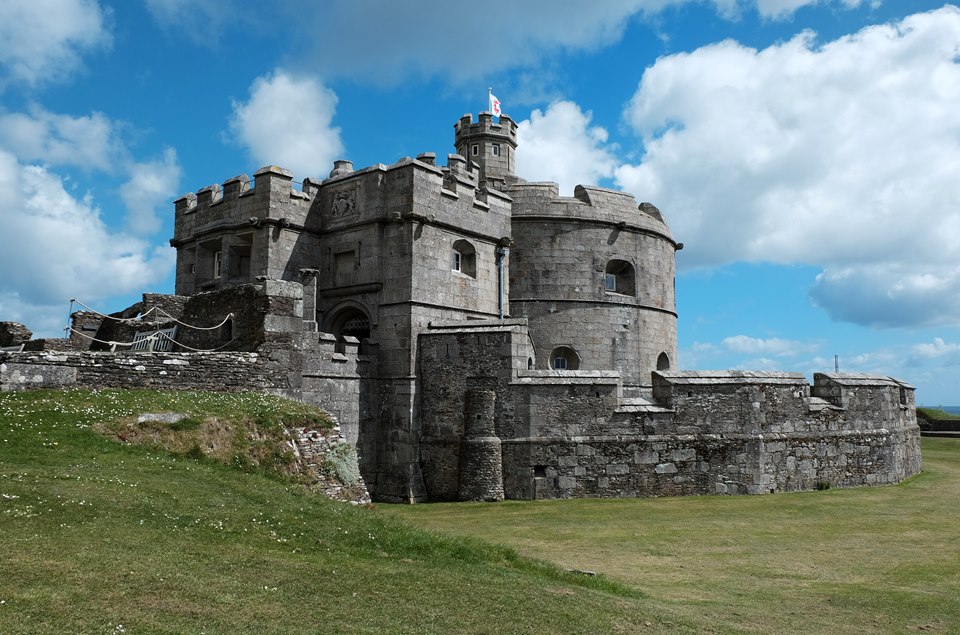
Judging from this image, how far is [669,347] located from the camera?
1171 inches

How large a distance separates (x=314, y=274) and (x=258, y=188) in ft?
14.8

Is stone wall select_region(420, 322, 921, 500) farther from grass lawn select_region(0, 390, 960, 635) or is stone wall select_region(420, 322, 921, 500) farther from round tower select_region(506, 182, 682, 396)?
round tower select_region(506, 182, 682, 396)

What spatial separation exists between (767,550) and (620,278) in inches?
616

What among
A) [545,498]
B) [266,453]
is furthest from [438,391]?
[266,453]

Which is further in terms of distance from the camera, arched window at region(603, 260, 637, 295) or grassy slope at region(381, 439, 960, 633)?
arched window at region(603, 260, 637, 295)

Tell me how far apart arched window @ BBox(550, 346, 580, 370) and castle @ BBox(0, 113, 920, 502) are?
0.05 m

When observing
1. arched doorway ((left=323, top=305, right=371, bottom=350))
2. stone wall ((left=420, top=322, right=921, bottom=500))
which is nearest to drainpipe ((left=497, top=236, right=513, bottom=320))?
stone wall ((left=420, top=322, right=921, bottom=500))

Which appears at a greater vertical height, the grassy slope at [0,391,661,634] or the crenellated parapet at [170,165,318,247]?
the crenellated parapet at [170,165,318,247]

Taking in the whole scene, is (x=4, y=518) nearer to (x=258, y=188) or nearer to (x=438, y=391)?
(x=438, y=391)

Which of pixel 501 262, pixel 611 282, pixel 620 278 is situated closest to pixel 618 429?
pixel 501 262

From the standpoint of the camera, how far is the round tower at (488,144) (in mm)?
31422

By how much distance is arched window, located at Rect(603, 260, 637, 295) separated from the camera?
2812 centimetres

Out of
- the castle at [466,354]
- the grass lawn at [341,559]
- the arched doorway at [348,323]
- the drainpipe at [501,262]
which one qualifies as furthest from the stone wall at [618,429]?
the grass lawn at [341,559]

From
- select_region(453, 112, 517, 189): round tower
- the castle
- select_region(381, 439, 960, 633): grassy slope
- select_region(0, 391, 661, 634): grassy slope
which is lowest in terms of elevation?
select_region(381, 439, 960, 633): grassy slope
